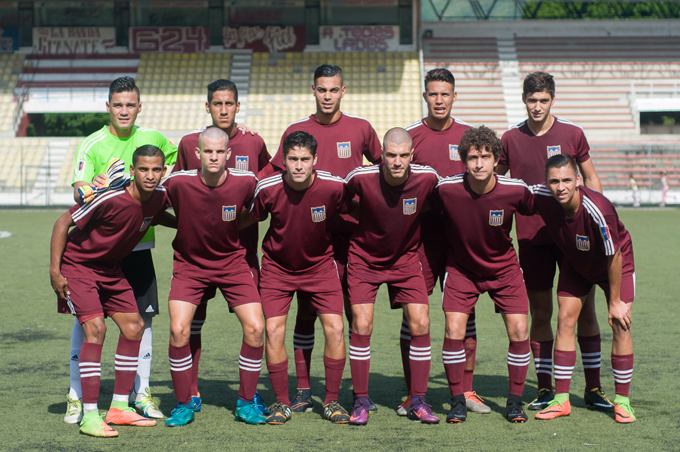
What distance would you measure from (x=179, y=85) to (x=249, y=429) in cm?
2390

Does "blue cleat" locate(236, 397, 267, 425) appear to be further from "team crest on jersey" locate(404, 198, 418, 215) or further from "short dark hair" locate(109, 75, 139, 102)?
"short dark hair" locate(109, 75, 139, 102)

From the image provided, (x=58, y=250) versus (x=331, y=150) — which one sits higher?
(x=331, y=150)

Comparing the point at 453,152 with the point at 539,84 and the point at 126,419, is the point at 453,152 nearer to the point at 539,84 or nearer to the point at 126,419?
the point at 539,84

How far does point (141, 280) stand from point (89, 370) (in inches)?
30.4

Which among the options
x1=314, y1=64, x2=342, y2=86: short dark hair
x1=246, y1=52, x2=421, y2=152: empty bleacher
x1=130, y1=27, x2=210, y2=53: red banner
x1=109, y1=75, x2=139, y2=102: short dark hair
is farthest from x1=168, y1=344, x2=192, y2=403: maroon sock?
x1=130, y1=27, x2=210, y2=53: red banner

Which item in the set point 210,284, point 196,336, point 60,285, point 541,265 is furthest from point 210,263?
point 541,265

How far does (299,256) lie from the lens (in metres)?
4.71

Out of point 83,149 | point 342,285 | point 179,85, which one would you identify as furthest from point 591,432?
point 179,85

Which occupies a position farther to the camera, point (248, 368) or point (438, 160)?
point (438, 160)

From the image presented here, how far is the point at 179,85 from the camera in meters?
26.8

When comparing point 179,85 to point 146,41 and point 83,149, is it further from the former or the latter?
point 83,149

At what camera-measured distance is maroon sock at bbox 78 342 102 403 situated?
4410 millimetres

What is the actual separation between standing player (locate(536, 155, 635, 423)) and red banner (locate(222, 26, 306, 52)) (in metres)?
23.9

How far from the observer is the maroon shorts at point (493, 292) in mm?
4734
